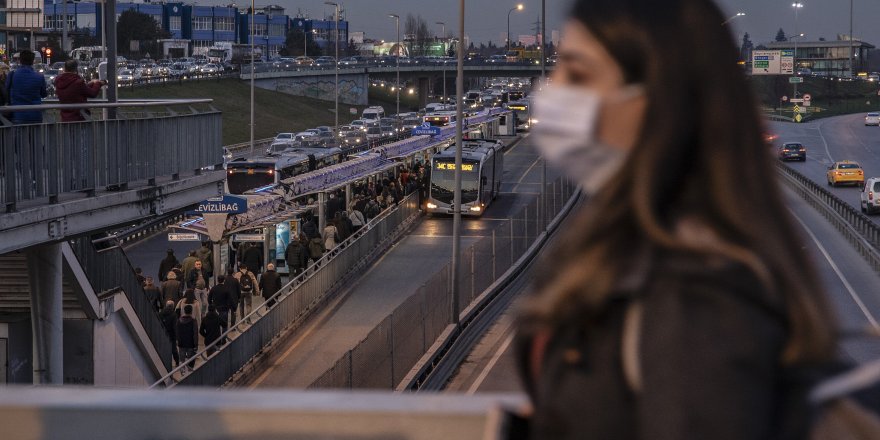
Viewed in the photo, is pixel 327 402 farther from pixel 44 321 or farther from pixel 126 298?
pixel 126 298

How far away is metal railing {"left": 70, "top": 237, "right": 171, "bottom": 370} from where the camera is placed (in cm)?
2036

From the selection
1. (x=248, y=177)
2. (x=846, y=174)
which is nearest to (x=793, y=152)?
(x=846, y=174)

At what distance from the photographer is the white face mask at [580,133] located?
1.98m

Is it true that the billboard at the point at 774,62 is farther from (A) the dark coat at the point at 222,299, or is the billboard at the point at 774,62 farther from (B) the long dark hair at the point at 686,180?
(B) the long dark hair at the point at 686,180

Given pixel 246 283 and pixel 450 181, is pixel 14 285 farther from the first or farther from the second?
pixel 450 181

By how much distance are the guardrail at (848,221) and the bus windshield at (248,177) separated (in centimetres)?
1762

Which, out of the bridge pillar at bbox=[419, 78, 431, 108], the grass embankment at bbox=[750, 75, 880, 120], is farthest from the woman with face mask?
the bridge pillar at bbox=[419, 78, 431, 108]

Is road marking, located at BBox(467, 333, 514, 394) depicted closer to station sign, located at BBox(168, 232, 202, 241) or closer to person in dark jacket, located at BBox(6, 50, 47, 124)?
station sign, located at BBox(168, 232, 202, 241)

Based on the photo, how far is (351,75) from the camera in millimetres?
139750

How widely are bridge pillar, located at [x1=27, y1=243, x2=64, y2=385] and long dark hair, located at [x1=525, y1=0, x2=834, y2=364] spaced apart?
14.9m

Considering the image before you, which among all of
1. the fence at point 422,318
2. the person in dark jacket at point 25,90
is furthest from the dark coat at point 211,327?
the person in dark jacket at point 25,90

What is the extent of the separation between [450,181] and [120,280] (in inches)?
1367

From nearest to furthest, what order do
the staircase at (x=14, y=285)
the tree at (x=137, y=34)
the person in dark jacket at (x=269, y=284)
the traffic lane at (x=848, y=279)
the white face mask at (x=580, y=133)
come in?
the white face mask at (x=580, y=133)
the staircase at (x=14, y=285)
the person in dark jacket at (x=269, y=284)
the traffic lane at (x=848, y=279)
the tree at (x=137, y=34)

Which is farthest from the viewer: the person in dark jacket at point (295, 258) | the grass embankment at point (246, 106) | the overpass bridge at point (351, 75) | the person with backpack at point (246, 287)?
the overpass bridge at point (351, 75)
